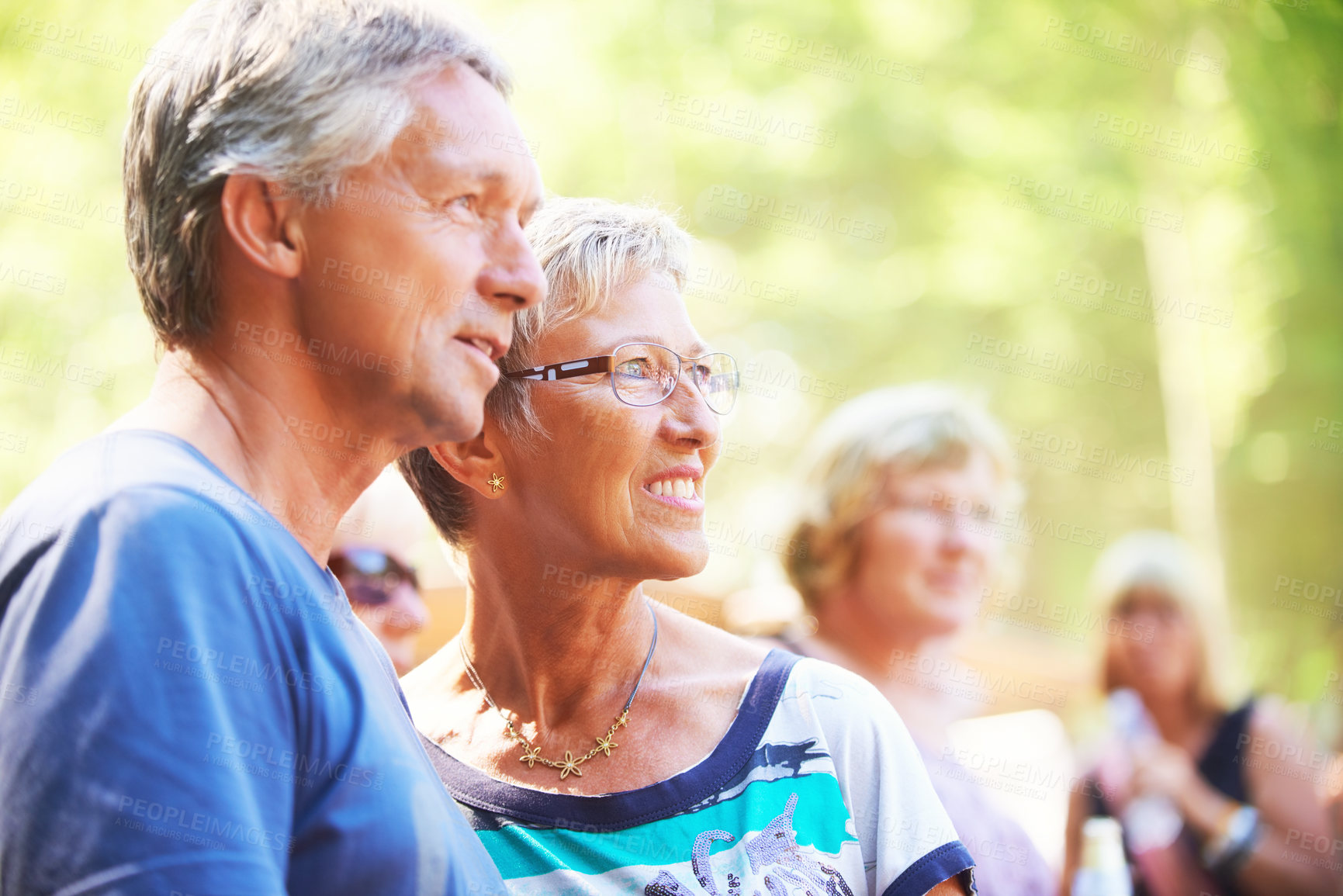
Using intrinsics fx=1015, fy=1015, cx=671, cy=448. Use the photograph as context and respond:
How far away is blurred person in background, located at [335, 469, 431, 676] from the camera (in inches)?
118

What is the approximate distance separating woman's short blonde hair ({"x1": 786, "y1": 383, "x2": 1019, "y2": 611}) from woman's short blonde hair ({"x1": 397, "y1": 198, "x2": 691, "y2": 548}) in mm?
1496

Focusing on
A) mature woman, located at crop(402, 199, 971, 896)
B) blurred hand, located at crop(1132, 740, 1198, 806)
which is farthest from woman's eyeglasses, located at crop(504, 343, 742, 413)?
blurred hand, located at crop(1132, 740, 1198, 806)

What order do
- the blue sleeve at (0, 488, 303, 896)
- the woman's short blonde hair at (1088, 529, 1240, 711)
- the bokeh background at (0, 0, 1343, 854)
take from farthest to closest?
the bokeh background at (0, 0, 1343, 854), the woman's short blonde hair at (1088, 529, 1240, 711), the blue sleeve at (0, 488, 303, 896)

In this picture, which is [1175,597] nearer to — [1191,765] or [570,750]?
[1191,765]

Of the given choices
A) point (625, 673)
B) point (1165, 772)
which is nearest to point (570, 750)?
point (625, 673)

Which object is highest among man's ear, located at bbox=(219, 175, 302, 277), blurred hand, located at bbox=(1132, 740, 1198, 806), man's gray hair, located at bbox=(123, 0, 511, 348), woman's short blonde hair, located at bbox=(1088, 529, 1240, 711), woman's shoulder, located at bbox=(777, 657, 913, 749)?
man's gray hair, located at bbox=(123, 0, 511, 348)

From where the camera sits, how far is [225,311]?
138 centimetres

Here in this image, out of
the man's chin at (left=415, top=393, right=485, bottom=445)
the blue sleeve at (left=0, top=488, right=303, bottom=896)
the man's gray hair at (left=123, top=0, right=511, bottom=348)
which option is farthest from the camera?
the man's chin at (left=415, top=393, right=485, bottom=445)

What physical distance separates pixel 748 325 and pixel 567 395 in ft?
33.1

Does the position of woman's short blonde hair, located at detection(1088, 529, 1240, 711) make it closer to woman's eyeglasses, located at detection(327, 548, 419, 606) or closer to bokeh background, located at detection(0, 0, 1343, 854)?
bokeh background, located at detection(0, 0, 1343, 854)

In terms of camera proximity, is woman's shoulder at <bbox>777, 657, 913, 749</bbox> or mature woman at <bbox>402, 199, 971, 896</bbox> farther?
woman's shoulder at <bbox>777, 657, 913, 749</bbox>

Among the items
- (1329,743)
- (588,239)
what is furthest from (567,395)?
(1329,743)

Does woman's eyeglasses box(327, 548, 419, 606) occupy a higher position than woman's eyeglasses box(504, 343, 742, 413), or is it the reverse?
woman's eyeglasses box(504, 343, 742, 413)

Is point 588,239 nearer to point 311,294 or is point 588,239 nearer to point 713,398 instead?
point 713,398
